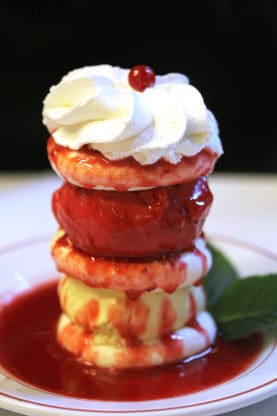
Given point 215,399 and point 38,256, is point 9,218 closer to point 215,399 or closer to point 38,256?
point 38,256

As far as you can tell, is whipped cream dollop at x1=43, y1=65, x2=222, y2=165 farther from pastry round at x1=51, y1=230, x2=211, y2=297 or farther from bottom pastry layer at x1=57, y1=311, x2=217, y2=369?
bottom pastry layer at x1=57, y1=311, x2=217, y2=369

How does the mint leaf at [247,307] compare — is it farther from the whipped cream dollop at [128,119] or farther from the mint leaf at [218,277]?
the whipped cream dollop at [128,119]

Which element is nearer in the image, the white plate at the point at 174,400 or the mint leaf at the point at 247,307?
the white plate at the point at 174,400

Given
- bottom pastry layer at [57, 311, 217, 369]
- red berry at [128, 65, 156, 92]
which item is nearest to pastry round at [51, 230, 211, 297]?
bottom pastry layer at [57, 311, 217, 369]

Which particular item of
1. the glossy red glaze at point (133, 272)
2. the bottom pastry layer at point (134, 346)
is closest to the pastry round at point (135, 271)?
the glossy red glaze at point (133, 272)

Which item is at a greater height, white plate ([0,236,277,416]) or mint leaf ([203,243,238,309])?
white plate ([0,236,277,416])
